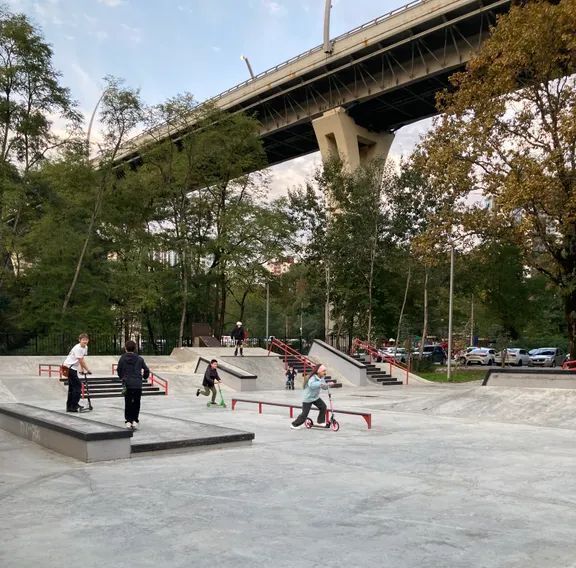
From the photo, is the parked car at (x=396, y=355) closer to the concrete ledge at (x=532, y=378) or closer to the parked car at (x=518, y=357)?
the parked car at (x=518, y=357)

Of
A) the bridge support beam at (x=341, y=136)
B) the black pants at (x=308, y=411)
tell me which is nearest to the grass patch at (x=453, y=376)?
the bridge support beam at (x=341, y=136)

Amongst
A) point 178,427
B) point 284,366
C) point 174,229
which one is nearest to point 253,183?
point 174,229

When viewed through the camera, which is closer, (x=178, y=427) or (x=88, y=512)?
(x=88, y=512)

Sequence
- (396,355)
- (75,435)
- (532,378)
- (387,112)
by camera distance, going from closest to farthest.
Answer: (75,435) → (532,378) → (396,355) → (387,112)

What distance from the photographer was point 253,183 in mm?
37906

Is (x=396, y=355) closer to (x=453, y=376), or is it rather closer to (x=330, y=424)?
(x=453, y=376)

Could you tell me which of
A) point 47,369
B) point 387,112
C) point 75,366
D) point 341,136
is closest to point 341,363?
point 47,369

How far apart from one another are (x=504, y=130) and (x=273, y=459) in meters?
16.9

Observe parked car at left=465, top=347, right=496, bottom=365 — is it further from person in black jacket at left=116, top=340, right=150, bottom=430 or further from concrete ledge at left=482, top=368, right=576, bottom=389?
person in black jacket at left=116, top=340, right=150, bottom=430

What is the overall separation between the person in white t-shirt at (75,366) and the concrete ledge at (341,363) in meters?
16.7

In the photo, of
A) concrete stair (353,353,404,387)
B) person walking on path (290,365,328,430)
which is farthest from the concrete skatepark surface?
concrete stair (353,353,404,387)

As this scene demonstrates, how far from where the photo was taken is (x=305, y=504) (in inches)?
250

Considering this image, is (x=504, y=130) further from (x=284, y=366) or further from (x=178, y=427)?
(x=178, y=427)

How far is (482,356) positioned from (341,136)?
20.3 meters
